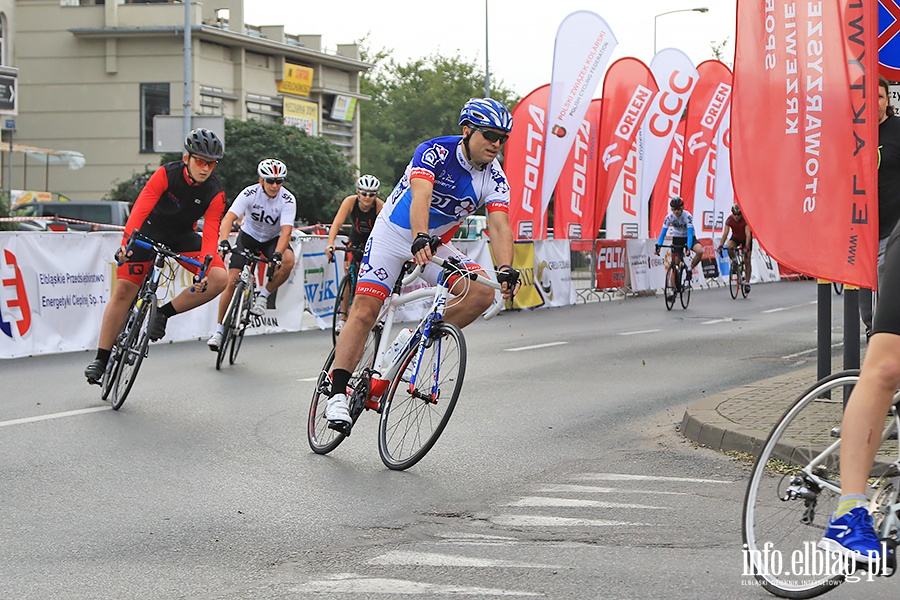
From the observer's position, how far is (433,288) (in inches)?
292

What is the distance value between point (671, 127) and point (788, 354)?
55.1 feet

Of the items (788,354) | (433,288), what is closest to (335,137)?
(788,354)

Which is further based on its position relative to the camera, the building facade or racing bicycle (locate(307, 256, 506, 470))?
A: the building facade

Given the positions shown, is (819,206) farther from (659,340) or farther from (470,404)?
(659,340)

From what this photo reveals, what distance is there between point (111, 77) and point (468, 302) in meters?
58.6

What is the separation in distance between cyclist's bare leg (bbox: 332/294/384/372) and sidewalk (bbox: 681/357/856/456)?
2.31 meters

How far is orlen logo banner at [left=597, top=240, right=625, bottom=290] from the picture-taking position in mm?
Answer: 28359

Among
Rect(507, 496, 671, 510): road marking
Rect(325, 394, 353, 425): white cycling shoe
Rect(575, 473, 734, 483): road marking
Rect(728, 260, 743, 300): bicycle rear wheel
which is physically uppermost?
Rect(728, 260, 743, 300): bicycle rear wheel

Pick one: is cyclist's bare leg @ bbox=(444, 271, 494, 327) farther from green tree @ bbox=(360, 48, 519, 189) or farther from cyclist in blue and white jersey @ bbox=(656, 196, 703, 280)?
green tree @ bbox=(360, 48, 519, 189)

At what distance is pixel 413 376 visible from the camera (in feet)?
23.9

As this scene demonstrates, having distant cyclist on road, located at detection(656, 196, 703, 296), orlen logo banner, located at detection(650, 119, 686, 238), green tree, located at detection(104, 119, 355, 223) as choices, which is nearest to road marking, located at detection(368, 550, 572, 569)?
distant cyclist on road, located at detection(656, 196, 703, 296)

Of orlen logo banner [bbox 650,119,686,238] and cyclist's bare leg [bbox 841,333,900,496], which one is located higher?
orlen logo banner [bbox 650,119,686,238]

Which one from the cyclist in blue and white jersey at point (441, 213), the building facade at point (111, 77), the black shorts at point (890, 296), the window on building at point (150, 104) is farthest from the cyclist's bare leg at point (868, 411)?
the window on building at point (150, 104)

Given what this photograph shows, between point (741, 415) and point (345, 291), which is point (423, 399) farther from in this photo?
point (345, 291)
